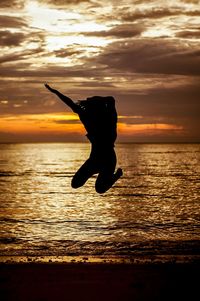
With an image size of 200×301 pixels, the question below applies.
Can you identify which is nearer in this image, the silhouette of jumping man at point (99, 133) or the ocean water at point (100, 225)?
the silhouette of jumping man at point (99, 133)

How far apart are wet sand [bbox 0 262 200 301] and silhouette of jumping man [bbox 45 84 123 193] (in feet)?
9.99

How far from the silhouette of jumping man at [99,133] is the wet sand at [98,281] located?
9.99ft

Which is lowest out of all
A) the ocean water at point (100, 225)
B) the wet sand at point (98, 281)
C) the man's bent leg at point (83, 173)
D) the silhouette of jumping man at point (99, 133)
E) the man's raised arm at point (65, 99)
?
the ocean water at point (100, 225)

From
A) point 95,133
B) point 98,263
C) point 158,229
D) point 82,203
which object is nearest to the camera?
point 95,133

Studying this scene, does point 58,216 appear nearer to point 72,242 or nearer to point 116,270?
point 72,242

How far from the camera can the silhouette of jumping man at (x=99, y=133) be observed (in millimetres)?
7715

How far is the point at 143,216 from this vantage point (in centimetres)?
2612

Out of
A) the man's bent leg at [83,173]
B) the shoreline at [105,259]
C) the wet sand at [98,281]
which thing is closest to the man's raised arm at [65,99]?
the man's bent leg at [83,173]

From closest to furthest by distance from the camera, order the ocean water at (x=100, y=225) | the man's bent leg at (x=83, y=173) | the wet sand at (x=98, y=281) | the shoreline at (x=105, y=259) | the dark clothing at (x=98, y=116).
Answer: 1. the dark clothing at (x=98, y=116)
2. the man's bent leg at (x=83, y=173)
3. the wet sand at (x=98, y=281)
4. the shoreline at (x=105, y=259)
5. the ocean water at (x=100, y=225)

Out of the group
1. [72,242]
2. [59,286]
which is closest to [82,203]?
[72,242]

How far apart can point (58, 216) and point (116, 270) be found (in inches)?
565

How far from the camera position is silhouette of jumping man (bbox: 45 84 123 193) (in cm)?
771

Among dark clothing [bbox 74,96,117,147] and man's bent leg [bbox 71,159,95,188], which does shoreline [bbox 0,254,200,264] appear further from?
dark clothing [bbox 74,96,117,147]

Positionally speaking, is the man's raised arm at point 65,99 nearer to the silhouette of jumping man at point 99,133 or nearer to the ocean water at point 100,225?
the silhouette of jumping man at point 99,133
